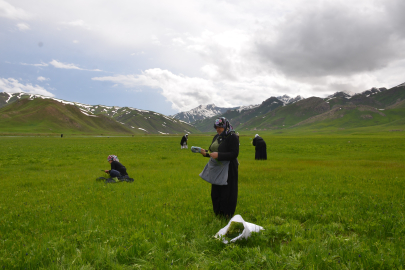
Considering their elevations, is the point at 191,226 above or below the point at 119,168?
below

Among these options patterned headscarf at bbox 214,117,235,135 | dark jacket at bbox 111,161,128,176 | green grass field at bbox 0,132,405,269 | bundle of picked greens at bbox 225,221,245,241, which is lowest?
green grass field at bbox 0,132,405,269

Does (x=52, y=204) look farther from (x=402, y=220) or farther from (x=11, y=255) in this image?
(x=402, y=220)

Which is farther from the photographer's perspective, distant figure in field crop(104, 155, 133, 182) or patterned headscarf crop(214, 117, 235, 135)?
distant figure in field crop(104, 155, 133, 182)

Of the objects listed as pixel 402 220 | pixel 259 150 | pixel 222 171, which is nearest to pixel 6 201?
pixel 222 171

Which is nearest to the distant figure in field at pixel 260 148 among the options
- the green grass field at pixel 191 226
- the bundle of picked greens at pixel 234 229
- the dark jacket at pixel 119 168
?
the green grass field at pixel 191 226

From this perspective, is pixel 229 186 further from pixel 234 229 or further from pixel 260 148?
pixel 260 148

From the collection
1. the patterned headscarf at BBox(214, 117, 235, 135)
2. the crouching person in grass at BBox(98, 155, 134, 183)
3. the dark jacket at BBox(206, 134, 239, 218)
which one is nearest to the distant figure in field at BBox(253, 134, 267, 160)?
the crouching person in grass at BBox(98, 155, 134, 183)

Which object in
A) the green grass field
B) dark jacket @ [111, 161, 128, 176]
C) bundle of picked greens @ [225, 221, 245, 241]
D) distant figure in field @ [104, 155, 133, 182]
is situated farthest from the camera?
dark jacket @ [111, 161, 128, 176]

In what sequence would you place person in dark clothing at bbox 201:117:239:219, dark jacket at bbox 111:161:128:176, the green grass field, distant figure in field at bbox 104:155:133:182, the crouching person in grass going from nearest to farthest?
the green grass field
person in dark clothing at bbox 201:117:239:219
the crouching person in grass
distant figure in field at bbox 104:155:133:182
dark jacket at bbox 111:161:128:176

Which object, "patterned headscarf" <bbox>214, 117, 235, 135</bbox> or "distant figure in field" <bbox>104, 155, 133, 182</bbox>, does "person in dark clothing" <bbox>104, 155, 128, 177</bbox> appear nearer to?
"distant figure in field" <bbox>104, 155, 133, 182</bbox>

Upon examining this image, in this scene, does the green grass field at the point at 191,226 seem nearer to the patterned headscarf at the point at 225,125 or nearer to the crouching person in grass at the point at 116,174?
the crouching person in grass at the point at 116,174

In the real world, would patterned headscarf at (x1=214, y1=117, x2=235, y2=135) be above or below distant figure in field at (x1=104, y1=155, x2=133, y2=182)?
above

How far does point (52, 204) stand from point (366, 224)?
1097cm

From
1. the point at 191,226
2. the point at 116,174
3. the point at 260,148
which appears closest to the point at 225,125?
the point at 191,226
